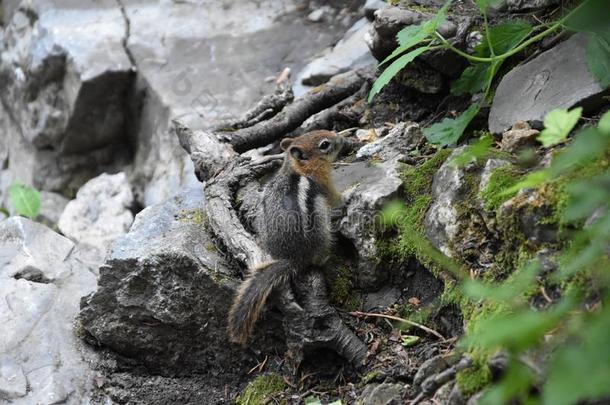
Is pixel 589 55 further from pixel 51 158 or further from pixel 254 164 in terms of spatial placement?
pixel 51 158

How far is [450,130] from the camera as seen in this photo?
13.8ft

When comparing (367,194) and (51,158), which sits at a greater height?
(367,194)

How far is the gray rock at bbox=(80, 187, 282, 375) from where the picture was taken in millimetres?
4074

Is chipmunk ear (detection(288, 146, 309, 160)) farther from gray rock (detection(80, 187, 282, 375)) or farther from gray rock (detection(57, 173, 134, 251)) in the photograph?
gray rock (detection(57, 173, 134, 251))

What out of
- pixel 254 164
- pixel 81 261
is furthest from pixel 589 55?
pixel 81 261

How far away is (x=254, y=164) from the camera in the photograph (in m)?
5.00

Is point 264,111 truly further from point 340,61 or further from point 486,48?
point 486,48

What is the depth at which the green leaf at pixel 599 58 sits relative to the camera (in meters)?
3.48

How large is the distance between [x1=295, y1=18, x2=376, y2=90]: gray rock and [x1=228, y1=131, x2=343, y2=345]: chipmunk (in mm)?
1944

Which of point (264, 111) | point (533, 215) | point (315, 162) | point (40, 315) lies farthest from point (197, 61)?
point (533, 215)

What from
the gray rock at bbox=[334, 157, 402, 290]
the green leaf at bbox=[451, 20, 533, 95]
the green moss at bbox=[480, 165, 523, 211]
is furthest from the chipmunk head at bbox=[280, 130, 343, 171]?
the green moss at bbox=[480, 165, 523, 211]

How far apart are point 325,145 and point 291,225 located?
3.07 ft

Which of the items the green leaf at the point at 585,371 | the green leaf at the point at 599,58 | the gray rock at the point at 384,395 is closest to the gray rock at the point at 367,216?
the gray rock at the point at 384,395

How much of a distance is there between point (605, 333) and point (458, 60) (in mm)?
3316
